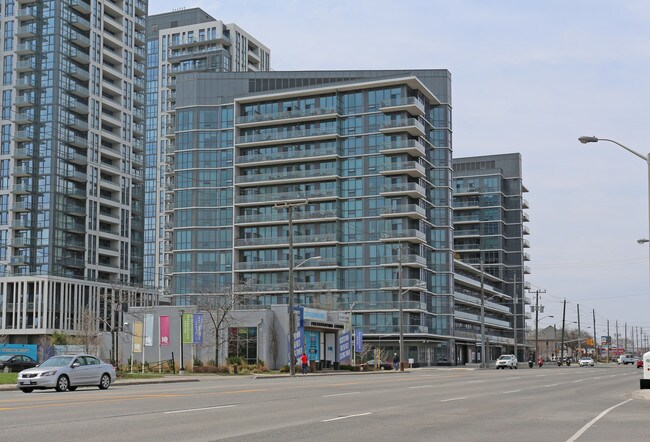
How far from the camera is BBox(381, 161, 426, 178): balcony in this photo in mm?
112562

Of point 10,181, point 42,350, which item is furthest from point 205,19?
point 42,350

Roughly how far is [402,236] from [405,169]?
29.1ft

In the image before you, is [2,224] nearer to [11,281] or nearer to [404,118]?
[11,281]

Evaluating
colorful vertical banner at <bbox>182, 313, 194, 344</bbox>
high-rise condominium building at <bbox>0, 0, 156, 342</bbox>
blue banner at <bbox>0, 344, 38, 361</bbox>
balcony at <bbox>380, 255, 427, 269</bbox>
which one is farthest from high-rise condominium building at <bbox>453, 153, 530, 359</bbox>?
colorful vertical banner at <bbox>182, 313, 194, 344</bbox>

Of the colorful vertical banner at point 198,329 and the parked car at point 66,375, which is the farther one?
the colorful vertical banner at point 198,329

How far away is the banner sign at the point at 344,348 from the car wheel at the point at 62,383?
4478cm

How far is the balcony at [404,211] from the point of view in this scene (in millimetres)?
112250

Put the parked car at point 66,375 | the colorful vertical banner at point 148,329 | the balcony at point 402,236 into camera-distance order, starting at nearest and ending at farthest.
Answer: the parked car at point 66,375 < the colorful vertical banner at point 148,329 < the balcony at point 402,236

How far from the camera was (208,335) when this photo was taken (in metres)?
69.8

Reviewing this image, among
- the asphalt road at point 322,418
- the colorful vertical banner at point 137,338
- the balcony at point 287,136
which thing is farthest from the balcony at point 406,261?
the asphalt road at point 322,418

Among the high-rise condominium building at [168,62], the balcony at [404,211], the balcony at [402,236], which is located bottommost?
the balcony at [402,236]

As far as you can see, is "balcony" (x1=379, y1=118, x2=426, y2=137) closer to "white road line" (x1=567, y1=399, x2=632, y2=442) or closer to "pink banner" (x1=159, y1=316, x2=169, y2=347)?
"pink banner" (x1=159, y1=316, x2=169, y2=347)

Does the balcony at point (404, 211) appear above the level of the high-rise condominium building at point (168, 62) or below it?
below

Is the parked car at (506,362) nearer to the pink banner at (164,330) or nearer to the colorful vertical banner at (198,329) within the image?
the colorful vertical banner at (198,329)
